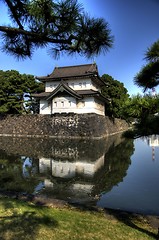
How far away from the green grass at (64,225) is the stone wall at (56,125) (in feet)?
61.4

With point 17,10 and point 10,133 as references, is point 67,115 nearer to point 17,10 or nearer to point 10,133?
point 10,133

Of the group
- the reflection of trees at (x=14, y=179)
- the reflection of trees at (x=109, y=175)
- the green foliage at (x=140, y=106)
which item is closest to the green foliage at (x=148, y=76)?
the green foliage at (x=140, y=106)

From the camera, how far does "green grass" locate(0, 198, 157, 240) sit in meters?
3.03

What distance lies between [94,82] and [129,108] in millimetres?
24991

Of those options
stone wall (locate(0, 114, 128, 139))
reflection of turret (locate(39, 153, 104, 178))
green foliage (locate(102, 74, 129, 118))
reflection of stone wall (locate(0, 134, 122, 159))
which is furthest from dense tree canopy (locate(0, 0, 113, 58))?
green foliage (locate(102, 74, 129, 118))

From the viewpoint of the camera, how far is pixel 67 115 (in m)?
24.4

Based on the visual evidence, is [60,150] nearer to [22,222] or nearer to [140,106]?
[22,222]

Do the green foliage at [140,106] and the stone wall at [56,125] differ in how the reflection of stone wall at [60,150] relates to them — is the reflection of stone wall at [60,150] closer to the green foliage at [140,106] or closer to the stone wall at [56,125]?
the stone wall at [56,125]

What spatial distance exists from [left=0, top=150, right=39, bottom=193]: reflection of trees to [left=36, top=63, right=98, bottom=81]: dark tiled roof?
17.2 m

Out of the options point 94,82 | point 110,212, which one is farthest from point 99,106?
point 110,212

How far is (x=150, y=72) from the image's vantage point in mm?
3035

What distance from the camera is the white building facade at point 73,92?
80.8ft

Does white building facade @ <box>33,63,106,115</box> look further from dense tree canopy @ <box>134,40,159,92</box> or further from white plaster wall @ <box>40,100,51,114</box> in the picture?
dense tree canopy @ <box>134,40,159,92</box>

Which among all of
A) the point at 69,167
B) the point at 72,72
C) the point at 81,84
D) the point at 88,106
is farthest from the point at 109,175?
the point at 72,72
